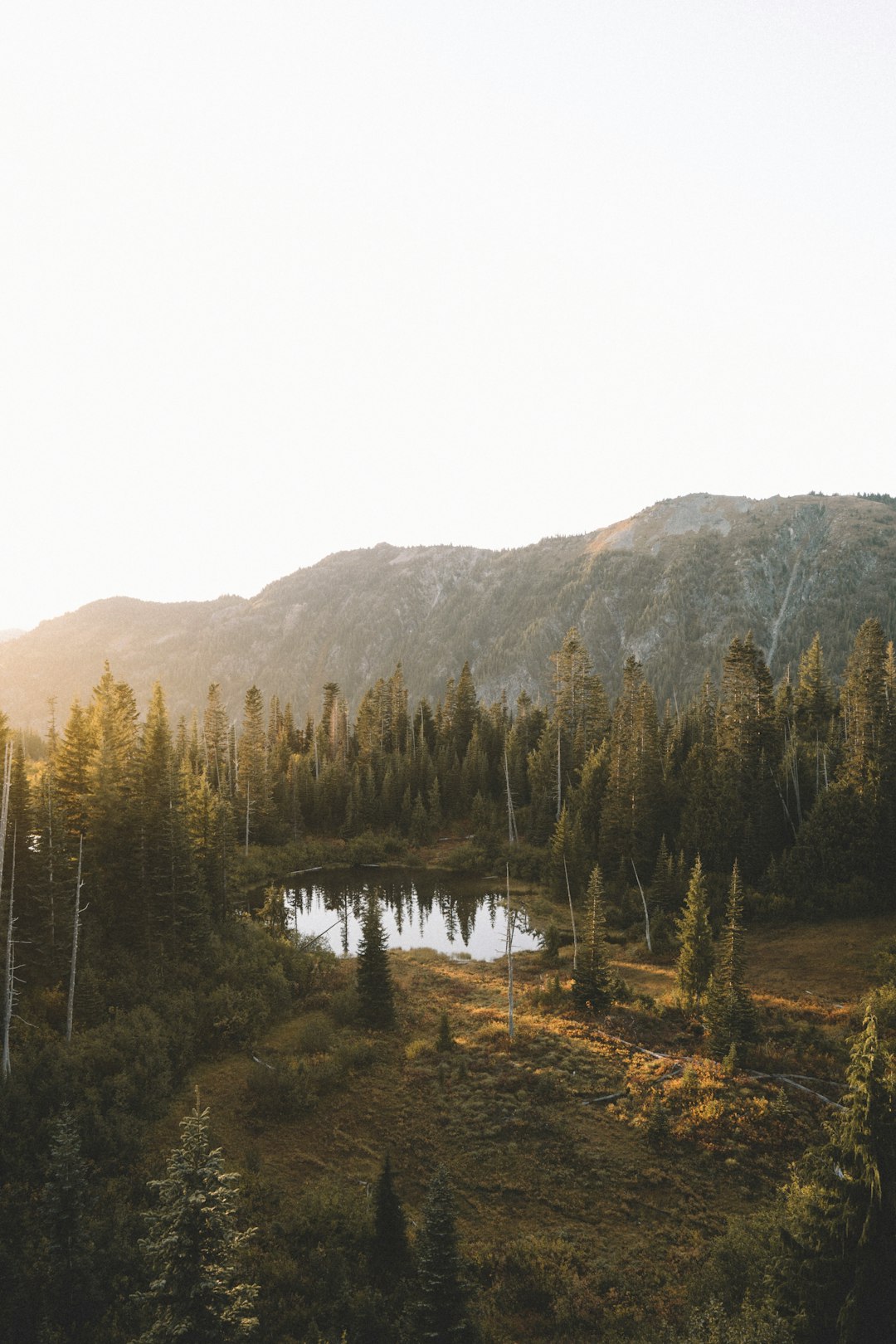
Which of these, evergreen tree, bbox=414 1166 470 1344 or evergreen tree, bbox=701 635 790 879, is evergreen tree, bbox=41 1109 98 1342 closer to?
evergreen tree, bbox=414 1166 470 1344

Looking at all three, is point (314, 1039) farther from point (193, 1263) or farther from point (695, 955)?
point (193, 1263)

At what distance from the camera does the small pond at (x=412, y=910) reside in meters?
49.1

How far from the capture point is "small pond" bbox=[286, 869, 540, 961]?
49094 mm

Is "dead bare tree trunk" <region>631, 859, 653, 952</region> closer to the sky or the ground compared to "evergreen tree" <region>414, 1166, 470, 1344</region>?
closer to the ground

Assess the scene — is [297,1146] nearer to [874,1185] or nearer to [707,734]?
[874,1185]

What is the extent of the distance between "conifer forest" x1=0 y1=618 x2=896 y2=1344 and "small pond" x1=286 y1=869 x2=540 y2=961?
197 centimetres

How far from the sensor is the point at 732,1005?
1120 inches

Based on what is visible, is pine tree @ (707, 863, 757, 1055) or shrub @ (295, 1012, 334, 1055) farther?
shrub @ (295, 1012, 334, 1055)

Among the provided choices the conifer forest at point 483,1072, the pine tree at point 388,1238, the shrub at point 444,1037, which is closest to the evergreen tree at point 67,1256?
the conifer forest at point 483,1072

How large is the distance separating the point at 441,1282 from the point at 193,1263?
4.91 meters

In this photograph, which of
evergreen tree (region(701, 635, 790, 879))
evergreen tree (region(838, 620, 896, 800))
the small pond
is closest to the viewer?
evergreen tree (region(838, 620, 896, 800))

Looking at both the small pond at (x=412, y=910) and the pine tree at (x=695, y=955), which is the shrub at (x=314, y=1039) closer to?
the small pond at (x=412, y=910)

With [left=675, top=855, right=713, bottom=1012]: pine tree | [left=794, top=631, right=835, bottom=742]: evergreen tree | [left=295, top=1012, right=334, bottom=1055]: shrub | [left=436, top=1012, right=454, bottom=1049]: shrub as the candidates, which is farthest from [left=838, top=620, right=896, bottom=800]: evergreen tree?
[left=295, top=1012, right=334, bottom=1055]: shrub

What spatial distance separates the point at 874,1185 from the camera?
36.7ft
